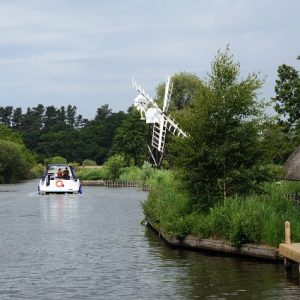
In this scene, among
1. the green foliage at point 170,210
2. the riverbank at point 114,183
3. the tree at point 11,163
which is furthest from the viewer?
the tree at point 11,163

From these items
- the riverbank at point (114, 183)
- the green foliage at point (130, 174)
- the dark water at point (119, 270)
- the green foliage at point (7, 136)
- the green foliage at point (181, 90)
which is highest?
the green foliage at point (181, 90)

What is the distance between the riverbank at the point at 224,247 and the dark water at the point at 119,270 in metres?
0.37

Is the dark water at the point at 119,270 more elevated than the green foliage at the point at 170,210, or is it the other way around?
the green foliage at the point at 170,210

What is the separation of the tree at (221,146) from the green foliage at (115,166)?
243 feet

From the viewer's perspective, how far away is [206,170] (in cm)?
2894

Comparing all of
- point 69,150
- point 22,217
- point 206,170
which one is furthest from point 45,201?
point 69,150

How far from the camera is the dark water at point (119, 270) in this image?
1838 cm

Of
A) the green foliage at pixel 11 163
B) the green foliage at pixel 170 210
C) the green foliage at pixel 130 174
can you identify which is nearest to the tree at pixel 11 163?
the green foliage at pixel 11 163

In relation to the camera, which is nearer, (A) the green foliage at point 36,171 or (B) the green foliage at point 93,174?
(B) the green foliage at point 93,174

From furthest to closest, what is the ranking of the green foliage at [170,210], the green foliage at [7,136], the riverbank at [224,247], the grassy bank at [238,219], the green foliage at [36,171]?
the green foliage at [7,136]
the green foliage at [36,171]
the green foliage at [170,210]
the grassy bank at [238,219]
the riverbank at [224,247]

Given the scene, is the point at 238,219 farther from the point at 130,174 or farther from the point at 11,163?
the point at 11,163

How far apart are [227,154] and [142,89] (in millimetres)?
68496

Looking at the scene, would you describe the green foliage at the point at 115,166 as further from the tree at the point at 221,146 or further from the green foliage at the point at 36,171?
the tree at the point at 221,146

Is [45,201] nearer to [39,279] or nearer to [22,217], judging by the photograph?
[22,217]
